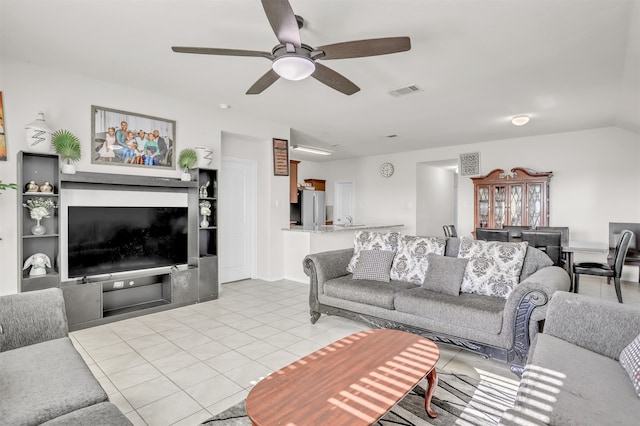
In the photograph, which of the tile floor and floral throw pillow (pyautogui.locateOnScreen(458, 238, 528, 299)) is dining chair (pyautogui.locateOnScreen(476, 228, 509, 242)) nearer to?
floral throw pillow (pyautogui.locateOnScreen(458, 238, 528, 299))

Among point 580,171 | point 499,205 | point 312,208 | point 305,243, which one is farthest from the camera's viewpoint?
point 312,208

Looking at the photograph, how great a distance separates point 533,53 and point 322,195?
652 cm

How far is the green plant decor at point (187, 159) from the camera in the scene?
433 cm

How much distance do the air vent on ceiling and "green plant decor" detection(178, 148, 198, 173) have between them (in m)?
2.62

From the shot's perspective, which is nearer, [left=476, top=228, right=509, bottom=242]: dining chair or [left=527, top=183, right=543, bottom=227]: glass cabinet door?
[left=476, top=228, right=509, bottom=242]: dining chair

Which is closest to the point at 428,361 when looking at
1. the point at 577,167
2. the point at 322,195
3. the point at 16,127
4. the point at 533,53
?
the point at 533,53

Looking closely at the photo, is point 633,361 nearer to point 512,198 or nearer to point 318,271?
point 318,271

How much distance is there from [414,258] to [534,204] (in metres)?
4.12

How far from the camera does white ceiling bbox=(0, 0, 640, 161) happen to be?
2.47 metres

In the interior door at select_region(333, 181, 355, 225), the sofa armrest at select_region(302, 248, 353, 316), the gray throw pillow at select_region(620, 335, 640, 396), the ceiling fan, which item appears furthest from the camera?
the interior door at select_region(333, 181, 355, 225)

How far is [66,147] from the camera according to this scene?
3438mm

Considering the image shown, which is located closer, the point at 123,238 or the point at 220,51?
the point at 220,51

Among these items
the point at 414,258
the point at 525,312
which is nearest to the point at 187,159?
the point at 414,258

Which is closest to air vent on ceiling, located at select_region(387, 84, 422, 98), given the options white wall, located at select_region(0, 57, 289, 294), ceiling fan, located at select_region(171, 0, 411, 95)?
ceiling fan, located at select_region(171, 0, 411, 95)
